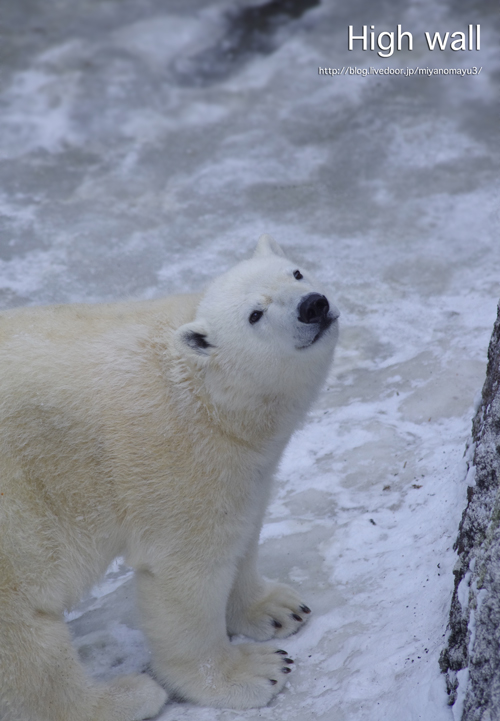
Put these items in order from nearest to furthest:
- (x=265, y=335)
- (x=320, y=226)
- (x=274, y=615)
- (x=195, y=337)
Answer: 1. (x=265, y=335)
2. (x=195, y=337)
3. (x=274, y=615)
4. (x=320, y=226)

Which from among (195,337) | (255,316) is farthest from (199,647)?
(255,316)

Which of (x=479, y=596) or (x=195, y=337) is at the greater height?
(x=195, y=337)

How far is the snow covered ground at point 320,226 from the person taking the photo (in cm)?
426

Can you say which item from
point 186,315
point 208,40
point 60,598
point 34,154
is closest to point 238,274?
point 186,315

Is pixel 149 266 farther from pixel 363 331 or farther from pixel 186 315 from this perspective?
pixel 186 315

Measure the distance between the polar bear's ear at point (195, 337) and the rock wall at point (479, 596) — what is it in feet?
4.58

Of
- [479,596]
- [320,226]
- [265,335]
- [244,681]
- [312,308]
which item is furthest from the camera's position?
[320,226]

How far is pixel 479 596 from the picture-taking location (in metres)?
2.88

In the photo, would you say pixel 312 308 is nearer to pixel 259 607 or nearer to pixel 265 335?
pixel 265 335

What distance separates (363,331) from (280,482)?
208 cm

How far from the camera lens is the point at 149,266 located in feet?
26.6

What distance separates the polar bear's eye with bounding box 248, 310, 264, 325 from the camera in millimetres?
3832

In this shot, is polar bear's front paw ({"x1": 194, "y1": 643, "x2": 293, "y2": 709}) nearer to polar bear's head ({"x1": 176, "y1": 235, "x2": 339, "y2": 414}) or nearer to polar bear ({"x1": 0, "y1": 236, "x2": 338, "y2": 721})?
polar bear ({"x1": 0, "y1": 236, "x2": 338, "y2": 721})

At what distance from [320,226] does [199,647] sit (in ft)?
18.3
